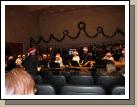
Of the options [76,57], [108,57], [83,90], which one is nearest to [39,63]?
[76,57]

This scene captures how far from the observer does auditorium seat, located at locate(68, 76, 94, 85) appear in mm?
3547

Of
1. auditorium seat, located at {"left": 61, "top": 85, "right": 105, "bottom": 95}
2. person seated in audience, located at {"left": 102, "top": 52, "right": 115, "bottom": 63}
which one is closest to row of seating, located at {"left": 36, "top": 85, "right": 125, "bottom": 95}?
auditorium seat, located at {"left": 61, "top": 85, "right": 105, "bottom": 95}

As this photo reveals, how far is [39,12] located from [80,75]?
64 centimetres

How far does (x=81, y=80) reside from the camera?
3555 mm

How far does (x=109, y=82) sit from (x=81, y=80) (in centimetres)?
24

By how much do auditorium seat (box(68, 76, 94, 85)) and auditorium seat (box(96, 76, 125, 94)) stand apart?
7cm

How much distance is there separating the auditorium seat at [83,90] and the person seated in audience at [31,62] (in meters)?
0.30

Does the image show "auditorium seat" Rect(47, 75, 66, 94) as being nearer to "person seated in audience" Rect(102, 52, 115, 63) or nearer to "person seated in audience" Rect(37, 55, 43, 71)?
"person seated in audience" Rect(37, 55, 43, 71)

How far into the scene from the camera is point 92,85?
3562 mm

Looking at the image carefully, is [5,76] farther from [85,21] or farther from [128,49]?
[128,49]

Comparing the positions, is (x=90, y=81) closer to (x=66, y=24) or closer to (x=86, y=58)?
(x=86, y=58)

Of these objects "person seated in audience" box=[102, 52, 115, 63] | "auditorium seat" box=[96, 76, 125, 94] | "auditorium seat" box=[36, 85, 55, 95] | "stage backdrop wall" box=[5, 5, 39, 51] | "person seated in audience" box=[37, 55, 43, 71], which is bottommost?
"auditorium seat" box=[36, 85, 55, 95]

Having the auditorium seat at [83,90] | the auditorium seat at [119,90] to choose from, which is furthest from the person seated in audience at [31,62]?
the auditorium seat at [119,90]

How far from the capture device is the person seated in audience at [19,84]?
10.2ft
